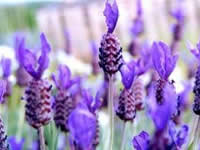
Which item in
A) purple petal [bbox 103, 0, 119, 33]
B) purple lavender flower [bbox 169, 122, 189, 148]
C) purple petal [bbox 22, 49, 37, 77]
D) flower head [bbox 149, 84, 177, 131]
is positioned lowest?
purple lavender flower [bbox 169, 122, 189, 148]

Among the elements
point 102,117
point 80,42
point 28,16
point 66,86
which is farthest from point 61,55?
point 28,16

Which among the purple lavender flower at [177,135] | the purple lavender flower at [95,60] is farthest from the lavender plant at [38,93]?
the purple lavender flower at [95,60]

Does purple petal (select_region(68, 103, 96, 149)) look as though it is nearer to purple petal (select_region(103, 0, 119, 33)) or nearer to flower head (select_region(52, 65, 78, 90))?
purple petal (select_region(103, 0, 119, 33))

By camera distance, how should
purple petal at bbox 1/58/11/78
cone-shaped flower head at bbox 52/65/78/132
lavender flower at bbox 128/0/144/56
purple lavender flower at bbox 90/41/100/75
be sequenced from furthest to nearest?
1. purple lavender flower at bbox 90/41/100/75
2. lavender flower at bbox 128/0/144/56
3. purple petal at bbox 1/58/11/78
4. cone-shaped flower head at bbox 52/65/78/132

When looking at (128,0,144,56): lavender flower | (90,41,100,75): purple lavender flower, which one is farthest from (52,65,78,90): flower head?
(90,41,100,75): purple lavender flower

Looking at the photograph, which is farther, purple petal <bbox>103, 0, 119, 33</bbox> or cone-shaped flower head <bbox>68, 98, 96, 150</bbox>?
purple petal <bbox>103, 0, 119, 33</bbox>

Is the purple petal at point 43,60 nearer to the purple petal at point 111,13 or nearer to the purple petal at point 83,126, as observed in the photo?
the purple petal at point 111,13

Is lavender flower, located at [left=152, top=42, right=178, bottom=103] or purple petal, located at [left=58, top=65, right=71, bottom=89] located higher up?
lavender flower, located at [left=152, top=42, right=178, bottom=103]

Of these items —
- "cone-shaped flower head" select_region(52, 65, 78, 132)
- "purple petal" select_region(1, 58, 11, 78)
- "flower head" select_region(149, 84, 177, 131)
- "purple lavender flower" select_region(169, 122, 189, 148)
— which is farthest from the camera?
"purple petal" select_region(1, 58, 11, 78)

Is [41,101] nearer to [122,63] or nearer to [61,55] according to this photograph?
[122,63]
